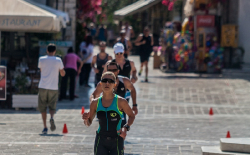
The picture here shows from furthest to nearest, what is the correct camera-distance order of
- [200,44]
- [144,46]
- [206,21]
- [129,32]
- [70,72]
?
[129,32]
[206,21]
[200,44]
[144,46]
[70,72]

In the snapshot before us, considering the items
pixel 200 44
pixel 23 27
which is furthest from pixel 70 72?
pixel 200 44

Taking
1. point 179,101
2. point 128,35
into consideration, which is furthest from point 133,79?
point 128,35

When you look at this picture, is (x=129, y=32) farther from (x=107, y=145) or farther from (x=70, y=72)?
(x=107, y=145)

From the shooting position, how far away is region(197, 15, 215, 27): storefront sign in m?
19.2

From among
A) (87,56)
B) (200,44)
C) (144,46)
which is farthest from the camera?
(200,44)

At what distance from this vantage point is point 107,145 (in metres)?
5.61

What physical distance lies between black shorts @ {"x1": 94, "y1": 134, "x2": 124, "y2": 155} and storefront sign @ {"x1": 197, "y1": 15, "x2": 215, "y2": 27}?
14120 mm

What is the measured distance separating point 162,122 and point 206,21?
9206 mm

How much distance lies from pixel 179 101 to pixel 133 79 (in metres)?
5.01

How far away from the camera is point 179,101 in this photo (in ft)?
45.2

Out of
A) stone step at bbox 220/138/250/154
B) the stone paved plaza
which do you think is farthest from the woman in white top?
stone step at bbox 220/138/250/154

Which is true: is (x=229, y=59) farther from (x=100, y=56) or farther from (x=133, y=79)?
(x=133, y=79)

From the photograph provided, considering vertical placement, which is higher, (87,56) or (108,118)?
(87,56)

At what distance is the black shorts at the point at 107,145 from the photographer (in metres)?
5.61
